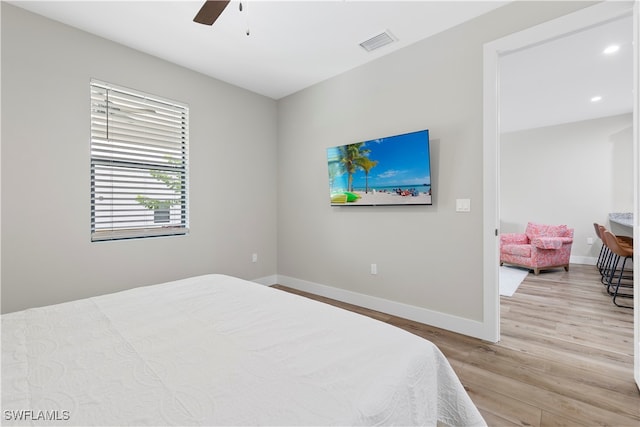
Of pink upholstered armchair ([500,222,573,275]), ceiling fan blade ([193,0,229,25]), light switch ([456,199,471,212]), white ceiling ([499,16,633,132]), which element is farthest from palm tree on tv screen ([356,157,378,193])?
pink upholstered armchair ([500,222,573,275])

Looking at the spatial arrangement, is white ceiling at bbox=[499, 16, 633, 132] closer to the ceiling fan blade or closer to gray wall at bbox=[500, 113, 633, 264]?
gray wall at bbox=[500, 113, 633, 264]

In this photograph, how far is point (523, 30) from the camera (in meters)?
2.20

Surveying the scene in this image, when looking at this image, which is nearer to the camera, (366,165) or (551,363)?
(551,363)

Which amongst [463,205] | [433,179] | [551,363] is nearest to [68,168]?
[433,179]

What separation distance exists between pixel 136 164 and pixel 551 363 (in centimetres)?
390

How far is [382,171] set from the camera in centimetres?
297

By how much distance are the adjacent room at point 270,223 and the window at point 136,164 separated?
2cm

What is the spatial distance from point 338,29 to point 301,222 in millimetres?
2258

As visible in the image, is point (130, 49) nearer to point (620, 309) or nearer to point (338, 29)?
point (338, 29)

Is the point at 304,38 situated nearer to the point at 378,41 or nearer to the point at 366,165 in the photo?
the point at 378,41

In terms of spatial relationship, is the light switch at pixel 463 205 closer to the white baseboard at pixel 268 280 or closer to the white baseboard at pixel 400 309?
the white baseboard at pixel 400 309

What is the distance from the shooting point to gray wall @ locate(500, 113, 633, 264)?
204 inches

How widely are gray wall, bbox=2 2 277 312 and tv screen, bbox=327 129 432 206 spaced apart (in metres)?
1.48

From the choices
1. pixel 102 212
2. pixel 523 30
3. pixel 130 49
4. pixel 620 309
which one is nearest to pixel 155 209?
pixel 102 212
